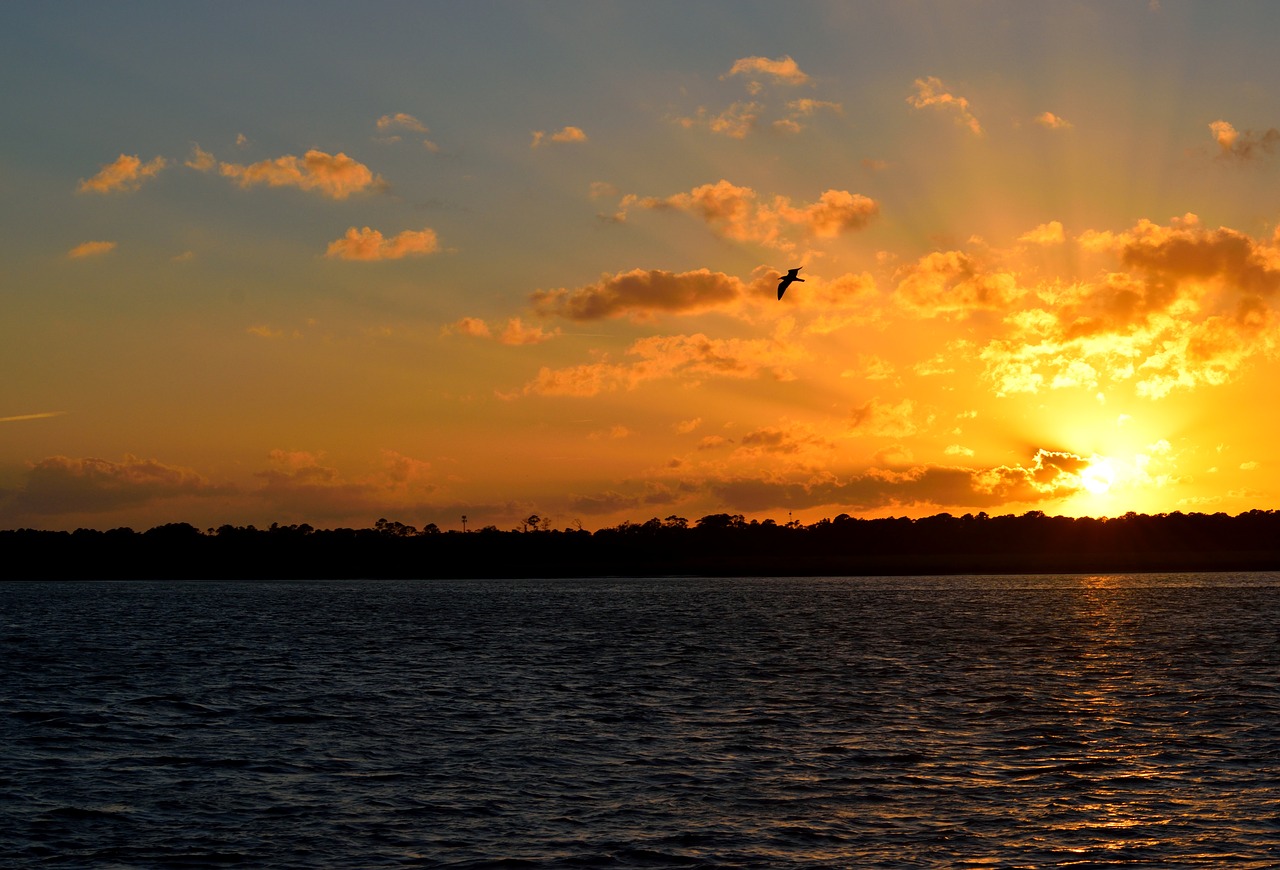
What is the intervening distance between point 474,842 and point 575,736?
46.2 feet

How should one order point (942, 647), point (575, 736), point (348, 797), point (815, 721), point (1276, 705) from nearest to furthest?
point (348, 797), point (575, 736), point (815, 721), point (1276, 705), point (942, 647)

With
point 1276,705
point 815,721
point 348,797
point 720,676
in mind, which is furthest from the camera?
point 720,676

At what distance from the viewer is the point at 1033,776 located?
1312 inches

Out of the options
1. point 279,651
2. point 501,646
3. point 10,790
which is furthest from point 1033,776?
point 279,651

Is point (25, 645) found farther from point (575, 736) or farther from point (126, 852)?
point (126, 852)

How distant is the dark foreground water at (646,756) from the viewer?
26422 millimetres

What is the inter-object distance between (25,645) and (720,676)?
179 ft

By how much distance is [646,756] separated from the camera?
36.7 metres

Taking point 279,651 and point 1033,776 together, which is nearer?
point 1033,776

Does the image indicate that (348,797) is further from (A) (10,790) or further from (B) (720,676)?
(B) (720,676)

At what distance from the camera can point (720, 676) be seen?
60.8 m

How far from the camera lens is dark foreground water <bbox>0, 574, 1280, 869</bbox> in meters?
26.4

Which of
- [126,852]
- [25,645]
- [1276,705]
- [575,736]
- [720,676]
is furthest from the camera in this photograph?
[25,645]

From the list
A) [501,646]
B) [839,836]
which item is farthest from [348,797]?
[501,646]
